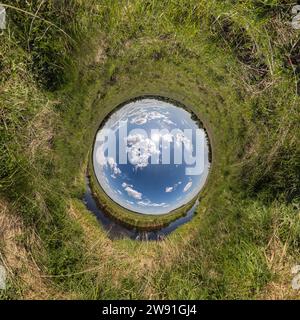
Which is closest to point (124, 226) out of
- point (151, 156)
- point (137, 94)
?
point (151, 156)

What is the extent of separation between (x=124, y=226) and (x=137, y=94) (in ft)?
1.62

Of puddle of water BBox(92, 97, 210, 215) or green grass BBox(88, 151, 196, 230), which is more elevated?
puddle of water BBox(92, 97, 210, 215)

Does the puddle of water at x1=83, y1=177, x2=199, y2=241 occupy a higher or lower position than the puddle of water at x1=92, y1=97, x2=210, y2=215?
lower

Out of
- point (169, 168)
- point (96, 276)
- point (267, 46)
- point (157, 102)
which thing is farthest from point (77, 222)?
point (267, 46)

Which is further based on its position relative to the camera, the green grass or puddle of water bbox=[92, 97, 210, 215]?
the green grass

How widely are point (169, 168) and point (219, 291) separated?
18.0 inches

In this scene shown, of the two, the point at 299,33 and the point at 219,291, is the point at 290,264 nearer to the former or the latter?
the point at 219,291

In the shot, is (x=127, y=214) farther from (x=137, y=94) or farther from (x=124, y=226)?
(x=137, y=94)

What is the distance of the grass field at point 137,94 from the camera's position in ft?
4.27

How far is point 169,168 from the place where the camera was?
1.38 meters

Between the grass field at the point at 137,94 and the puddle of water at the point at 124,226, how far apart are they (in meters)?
0.03

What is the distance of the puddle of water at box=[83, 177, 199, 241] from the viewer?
149 centimetres

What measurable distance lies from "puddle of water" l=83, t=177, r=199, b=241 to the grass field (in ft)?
0.09

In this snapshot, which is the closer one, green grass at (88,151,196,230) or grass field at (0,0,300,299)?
grass field at (0,0,300,299)
